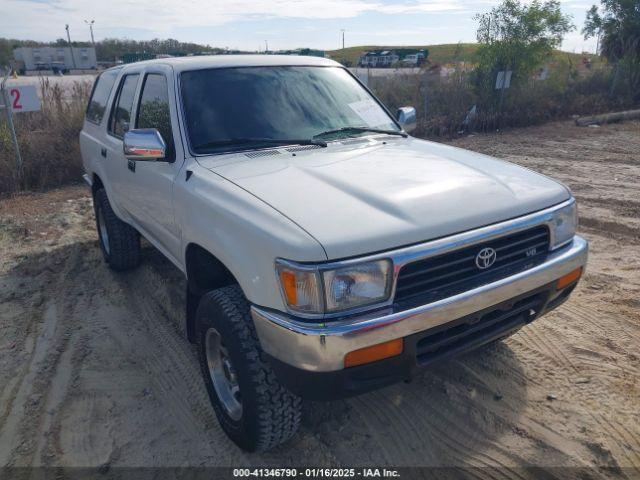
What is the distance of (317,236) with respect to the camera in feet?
6.80

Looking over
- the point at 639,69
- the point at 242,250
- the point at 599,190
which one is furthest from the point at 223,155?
the point at 639,69

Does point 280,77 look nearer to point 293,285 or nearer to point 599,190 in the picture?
point 293,285

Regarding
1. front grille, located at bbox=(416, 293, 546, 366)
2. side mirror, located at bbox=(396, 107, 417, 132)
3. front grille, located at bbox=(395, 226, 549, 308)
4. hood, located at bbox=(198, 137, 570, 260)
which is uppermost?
side mirror, located at bbox=(396, 107, 417, 132)

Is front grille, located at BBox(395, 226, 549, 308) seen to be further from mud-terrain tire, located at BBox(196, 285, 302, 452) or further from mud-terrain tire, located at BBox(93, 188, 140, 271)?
mud-terrain tire, located at BBox(93, 188, 140, 271)

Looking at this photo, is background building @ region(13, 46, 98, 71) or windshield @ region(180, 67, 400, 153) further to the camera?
background building @ region(13, 46, 98, 71)

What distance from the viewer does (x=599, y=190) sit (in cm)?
730

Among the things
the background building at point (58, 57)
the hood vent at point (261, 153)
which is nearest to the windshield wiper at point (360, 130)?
the hood vent at point (261, 153)

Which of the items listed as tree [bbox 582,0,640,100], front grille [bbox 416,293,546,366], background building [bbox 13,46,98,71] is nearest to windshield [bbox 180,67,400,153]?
front grille [bbox 416,293,546,366]

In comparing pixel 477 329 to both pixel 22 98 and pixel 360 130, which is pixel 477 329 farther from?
pixel 22 98

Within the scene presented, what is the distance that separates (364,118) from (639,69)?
1769 cm

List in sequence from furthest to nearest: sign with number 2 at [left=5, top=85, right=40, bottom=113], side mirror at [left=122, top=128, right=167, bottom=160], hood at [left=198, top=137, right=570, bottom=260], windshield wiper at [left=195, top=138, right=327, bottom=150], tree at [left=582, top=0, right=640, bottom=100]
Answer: tree at [left=582, top=0, right=640, bottom=100] < sign with number 2 at [left=5, top=85, right=40, bottom=113] < windshield wiper at [left=195, top=138, right=327, bottom=150] < side mirror at [left=122, top=128, right=167, bottom=160] < hood at [left=198, top=137, right=570, bottom=260]

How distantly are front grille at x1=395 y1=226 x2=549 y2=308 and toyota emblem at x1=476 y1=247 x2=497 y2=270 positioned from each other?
0.01 m

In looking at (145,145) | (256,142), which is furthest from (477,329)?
(145,145)

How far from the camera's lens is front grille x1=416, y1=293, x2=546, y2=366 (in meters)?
2.27
